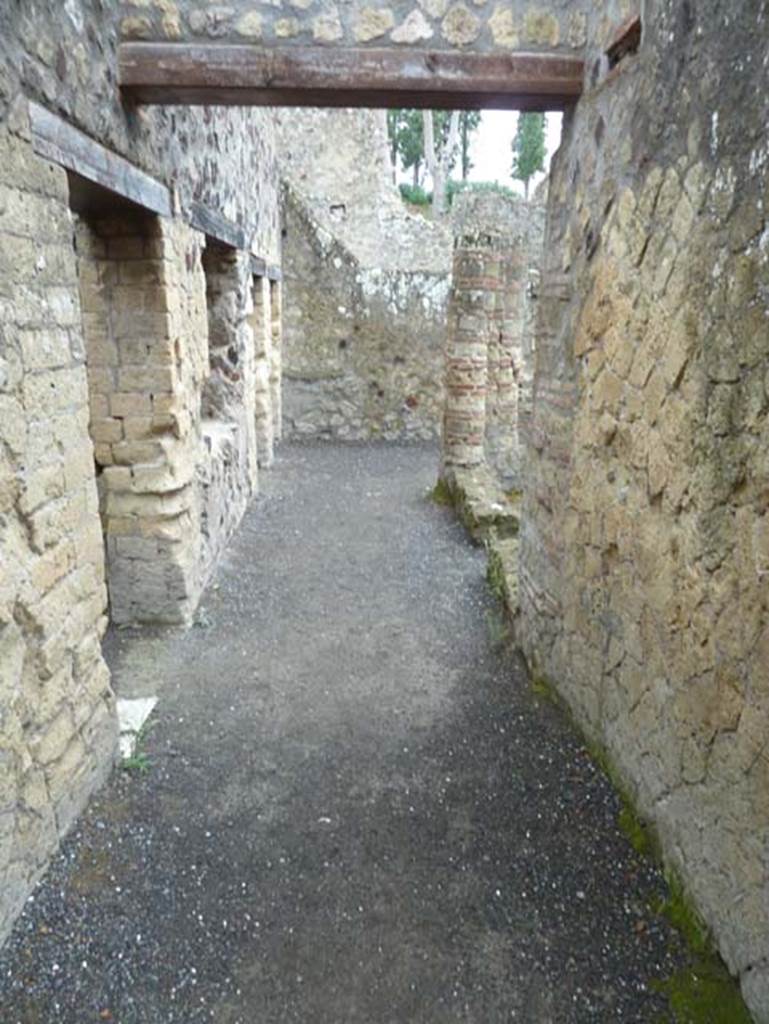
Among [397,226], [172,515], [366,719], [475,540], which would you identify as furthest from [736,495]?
[397,226]

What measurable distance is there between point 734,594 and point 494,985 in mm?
1469

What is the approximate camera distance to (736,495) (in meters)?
2.09

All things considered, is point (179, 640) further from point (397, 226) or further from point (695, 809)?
point (397, 226)

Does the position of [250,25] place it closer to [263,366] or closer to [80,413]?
[80,413]

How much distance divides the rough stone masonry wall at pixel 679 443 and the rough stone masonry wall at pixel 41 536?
88.0 inches

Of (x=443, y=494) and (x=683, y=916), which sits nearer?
(x=683, y=916)

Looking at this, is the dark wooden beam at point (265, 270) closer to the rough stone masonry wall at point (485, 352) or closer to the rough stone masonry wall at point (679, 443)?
the rough stone masonry wall at point (485, 352)

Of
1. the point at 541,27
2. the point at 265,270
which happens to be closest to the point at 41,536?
the point at 541,27

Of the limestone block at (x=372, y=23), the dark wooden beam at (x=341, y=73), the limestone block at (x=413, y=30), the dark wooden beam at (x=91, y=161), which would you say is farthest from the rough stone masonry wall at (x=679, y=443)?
the dark wooden beam at (x=91, y=161)

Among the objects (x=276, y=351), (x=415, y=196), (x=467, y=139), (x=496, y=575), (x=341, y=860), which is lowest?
(x=341, y=860)

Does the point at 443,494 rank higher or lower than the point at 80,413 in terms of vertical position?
lower

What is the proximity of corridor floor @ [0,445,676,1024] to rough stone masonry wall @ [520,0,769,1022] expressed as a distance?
375 mm

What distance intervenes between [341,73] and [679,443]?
2.28 m

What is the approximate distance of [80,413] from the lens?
3.01 m
